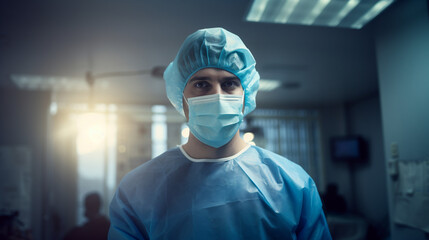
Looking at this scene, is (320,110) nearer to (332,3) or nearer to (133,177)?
(332,3)

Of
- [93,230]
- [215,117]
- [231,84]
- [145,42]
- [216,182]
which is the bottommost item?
[93,230]

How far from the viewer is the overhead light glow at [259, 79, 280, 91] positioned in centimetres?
304

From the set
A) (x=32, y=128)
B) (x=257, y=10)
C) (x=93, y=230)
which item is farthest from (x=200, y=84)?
(x=32, y=128)

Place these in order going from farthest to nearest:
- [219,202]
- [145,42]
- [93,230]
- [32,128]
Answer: [32,128], [145,42], [93,230], [219,202]

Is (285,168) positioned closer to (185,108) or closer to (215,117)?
(215,117)

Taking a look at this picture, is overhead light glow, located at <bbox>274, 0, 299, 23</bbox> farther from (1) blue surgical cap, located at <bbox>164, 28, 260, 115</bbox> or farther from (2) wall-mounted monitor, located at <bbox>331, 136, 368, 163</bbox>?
(2) wall-mounted monitor, located at <bbox>331, 136, 368, 163</bbox>

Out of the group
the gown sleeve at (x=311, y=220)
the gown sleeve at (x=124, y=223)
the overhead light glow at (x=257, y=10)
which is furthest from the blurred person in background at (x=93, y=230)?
the overhead light glow at (x=257, y=10)

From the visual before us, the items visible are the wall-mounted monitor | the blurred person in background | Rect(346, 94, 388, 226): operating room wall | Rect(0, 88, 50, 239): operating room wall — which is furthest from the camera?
the wall-mounted monitor

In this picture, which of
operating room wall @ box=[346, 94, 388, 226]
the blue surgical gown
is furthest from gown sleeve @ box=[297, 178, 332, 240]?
operating room wall @ box=[346, 94, 388, 226]

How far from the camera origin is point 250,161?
94cm

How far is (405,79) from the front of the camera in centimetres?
126

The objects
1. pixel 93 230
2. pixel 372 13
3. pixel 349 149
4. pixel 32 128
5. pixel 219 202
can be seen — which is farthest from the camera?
pixel 349 149

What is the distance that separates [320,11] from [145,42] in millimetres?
1394

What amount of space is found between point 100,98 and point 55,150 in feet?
4.17
